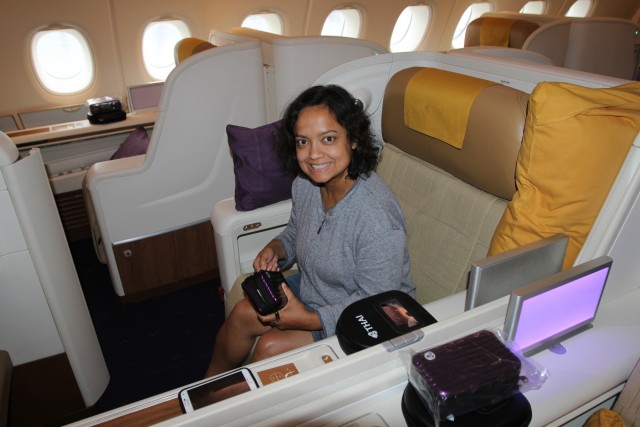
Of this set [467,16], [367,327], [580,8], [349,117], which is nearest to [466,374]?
[367,327]

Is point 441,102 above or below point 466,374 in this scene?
above

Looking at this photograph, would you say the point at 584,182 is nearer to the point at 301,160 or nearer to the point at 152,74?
the point at 301,160

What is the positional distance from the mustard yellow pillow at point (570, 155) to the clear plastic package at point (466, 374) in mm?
450

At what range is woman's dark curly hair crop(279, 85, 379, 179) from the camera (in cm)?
139

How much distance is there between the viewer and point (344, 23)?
17.4 ft

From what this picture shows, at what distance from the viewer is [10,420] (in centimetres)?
171

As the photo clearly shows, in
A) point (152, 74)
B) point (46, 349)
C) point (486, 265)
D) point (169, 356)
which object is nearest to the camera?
point (486, 265)

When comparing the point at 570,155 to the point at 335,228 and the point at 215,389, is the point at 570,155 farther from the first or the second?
the point at 215,389

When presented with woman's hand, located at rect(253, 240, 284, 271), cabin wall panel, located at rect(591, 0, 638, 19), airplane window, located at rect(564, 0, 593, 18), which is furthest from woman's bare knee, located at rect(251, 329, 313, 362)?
cabin wall panel, located at rect(591, 0, 638, 19)

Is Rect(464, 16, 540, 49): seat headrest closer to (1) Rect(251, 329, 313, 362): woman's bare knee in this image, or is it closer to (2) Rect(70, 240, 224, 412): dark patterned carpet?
(2) Rect(70, 240, 224, 412): dark patterned carpet

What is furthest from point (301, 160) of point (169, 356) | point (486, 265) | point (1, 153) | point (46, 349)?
point (169, 356)

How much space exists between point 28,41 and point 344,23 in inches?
131

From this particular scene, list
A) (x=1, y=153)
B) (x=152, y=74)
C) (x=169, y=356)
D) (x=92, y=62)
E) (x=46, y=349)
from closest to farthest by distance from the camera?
(x=1, y=153) < (x=46, y=349) < (x=169, y=356) < (x=92, y=62) < (x=152, y=74)

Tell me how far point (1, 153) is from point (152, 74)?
3174mm
